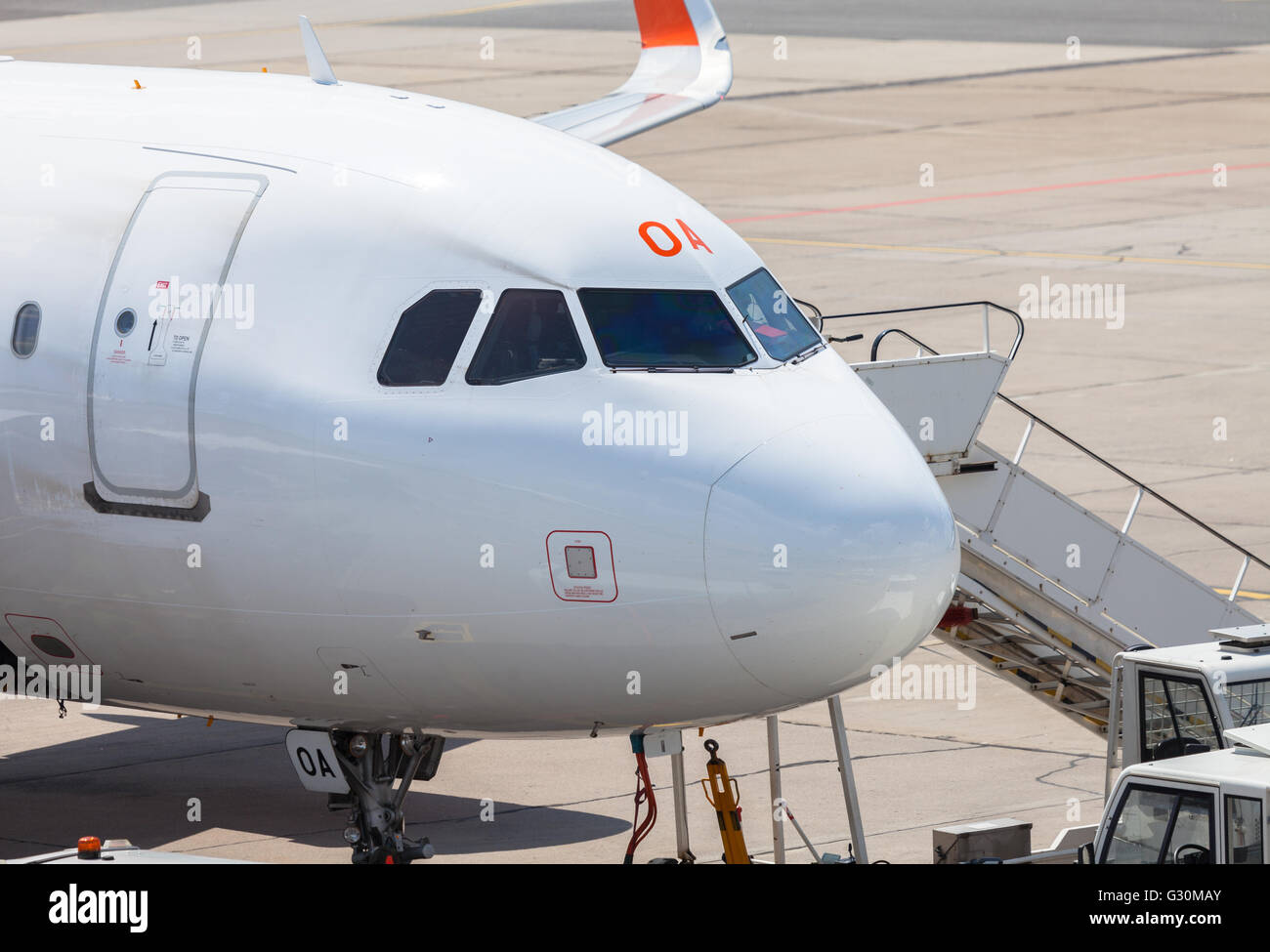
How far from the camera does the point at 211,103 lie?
13539 millimetres

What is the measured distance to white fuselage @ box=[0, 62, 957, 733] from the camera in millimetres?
11359

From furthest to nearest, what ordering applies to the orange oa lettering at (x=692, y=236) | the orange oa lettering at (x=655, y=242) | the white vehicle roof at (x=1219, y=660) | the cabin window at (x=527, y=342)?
the white vehicle roof at (x=1219, y=660)
the orange oa lettering at (x=692, y=236)
the orange oa lettering at (x=655, y=242)
the cabin window at (x=527, y=342)

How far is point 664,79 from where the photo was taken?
27.3 metres

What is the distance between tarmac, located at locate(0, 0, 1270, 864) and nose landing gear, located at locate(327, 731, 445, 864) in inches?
111

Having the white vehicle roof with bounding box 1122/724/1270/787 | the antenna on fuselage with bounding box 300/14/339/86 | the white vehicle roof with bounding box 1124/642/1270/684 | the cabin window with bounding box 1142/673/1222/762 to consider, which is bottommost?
the white vehicle roof with bounding box 1122/724/1270/787

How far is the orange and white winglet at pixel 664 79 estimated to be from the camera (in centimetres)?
2489

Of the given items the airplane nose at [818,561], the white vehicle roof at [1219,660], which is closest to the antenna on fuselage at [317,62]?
the airplane nose at [818,561]

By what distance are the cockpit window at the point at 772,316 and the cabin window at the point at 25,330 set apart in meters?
4.31

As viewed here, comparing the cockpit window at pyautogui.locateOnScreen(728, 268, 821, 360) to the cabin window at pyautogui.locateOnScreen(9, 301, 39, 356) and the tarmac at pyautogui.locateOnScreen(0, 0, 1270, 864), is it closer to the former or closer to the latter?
the cabin window at pyautogui.locateOnScreen(9, 301, 39, 356)

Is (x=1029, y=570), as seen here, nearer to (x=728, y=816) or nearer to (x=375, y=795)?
(x=728, y=816)

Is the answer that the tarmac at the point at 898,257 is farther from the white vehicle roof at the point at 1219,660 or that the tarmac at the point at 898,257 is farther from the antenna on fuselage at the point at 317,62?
the antenna on fuselage at the point at 317,62

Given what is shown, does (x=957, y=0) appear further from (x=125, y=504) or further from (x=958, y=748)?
(x=125, y=504)

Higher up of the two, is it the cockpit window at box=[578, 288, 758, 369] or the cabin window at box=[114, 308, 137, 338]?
the cabin window at box=[114, 308, 137, 338]

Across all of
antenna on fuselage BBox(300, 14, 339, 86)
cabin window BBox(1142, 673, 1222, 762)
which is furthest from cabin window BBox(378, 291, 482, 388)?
cabin window BBox(1142, 673, 1222, 762)
